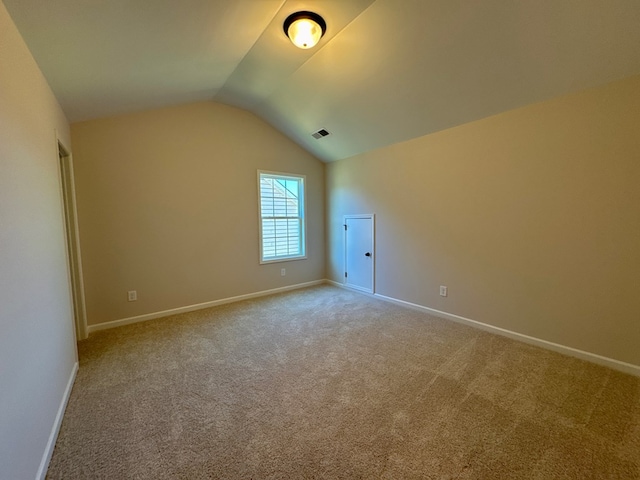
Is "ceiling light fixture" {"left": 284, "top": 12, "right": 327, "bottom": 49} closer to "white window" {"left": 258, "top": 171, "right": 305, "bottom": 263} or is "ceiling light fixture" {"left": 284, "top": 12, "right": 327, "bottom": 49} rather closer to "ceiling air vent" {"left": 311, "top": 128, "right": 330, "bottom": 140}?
"ceiling air vent" {"left": 311, "top": 128, "right": 330, "bottom": 140}

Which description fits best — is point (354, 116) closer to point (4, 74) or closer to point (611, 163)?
point (611, 163)

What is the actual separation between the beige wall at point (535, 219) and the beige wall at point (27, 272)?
359cm

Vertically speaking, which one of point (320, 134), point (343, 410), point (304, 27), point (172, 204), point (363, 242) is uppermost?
point (304, 27)

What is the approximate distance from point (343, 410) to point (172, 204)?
324 centimetres

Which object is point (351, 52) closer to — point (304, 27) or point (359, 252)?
point (304, 27)

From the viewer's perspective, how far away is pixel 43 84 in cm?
198

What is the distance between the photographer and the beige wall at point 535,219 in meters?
2.21

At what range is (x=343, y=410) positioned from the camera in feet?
5.94

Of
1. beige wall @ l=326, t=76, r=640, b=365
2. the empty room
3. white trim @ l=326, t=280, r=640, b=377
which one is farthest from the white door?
white trim @ l=326, t=280, r=640, b=377

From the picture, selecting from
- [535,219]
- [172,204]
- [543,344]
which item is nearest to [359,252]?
[535,219]

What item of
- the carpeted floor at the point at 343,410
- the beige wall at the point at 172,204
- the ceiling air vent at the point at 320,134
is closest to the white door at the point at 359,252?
the beige wall at the point at 172,204

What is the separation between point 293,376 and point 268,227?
9.14 feet

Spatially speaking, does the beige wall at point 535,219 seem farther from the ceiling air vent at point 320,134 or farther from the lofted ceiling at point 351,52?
the ceiling air vent at point 320,134

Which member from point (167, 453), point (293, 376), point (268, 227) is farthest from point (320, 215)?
point (167, 453)
